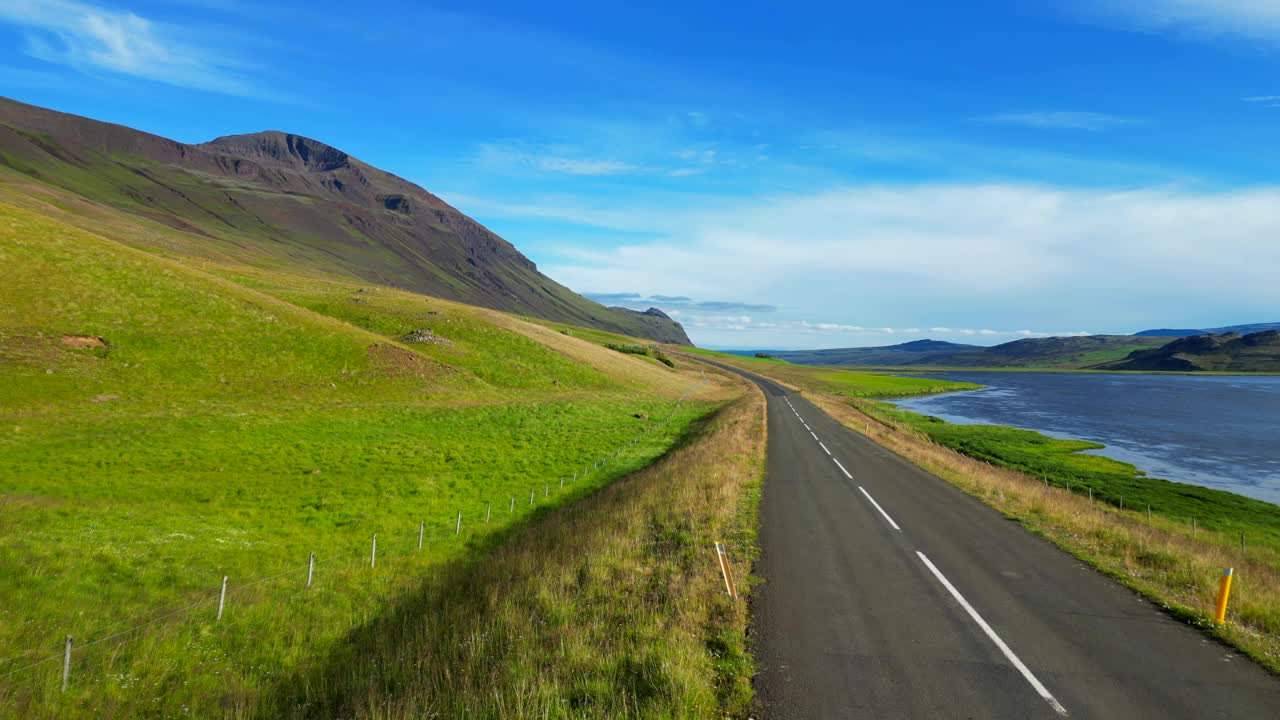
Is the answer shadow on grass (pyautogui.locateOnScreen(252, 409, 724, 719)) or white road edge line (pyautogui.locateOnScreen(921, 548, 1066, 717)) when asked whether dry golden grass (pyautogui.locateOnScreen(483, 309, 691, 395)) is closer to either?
shadow on grass (pyautogui.locateOnScreen(252, 409, 724, 719))

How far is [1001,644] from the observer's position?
9.03m

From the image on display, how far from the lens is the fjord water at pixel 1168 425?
39062 millimetres

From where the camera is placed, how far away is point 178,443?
25.7m

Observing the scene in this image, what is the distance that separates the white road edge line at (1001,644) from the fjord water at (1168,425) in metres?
35.6

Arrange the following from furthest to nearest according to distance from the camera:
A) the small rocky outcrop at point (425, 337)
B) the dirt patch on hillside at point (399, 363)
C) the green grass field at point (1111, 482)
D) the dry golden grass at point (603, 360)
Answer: the dry golden grass at point (603, 360)
the small rocky outcrop at point (425, 337)
the dirt patch on hillside at point (399, 363)
the green grass field at point (1111, 482)

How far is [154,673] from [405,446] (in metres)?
21.2

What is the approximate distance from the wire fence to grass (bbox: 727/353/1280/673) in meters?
10.5

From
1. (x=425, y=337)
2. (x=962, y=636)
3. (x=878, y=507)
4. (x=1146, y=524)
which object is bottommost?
(x=1146, y=524)

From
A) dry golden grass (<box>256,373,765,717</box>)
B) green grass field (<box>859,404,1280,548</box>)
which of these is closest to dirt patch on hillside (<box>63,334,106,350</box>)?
dry golden grass (<box>256,373,765,717</box>)

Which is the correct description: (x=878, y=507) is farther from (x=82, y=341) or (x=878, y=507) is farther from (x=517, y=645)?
(x=82, y=341)

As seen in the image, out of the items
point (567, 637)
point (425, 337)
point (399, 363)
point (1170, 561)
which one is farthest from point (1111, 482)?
point (425, 337)

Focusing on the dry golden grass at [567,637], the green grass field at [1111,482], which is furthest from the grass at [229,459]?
the green grass field at [1111,482]

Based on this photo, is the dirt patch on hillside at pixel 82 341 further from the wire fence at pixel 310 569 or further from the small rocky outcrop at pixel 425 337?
the wire fence at pixel 310 569

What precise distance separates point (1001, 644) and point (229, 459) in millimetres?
29516
